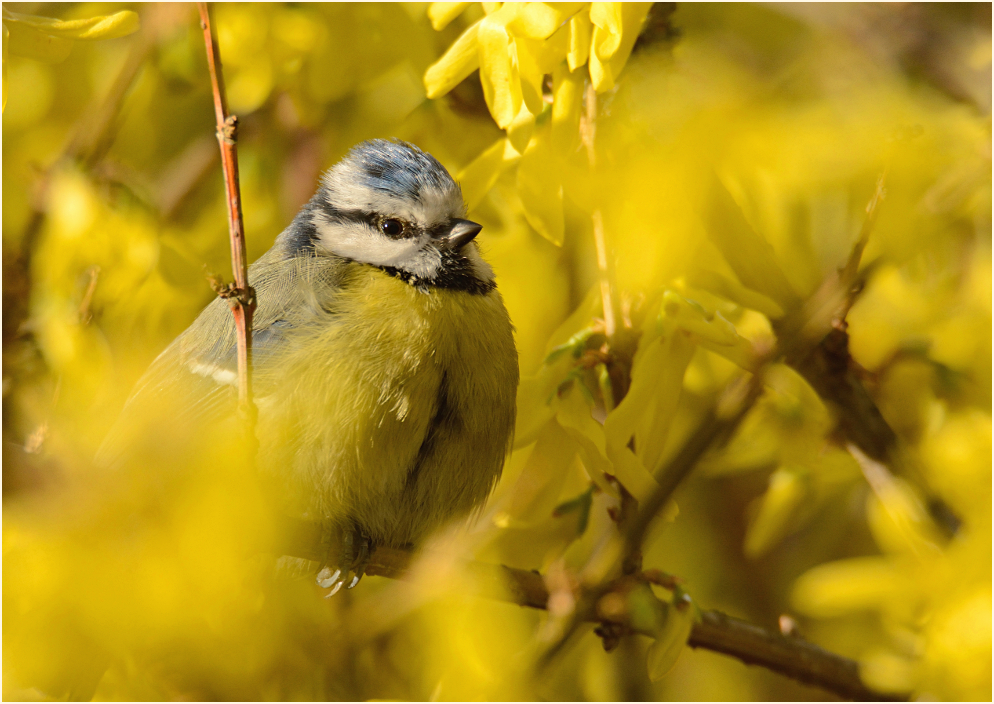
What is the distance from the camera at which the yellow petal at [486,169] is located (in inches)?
59.3

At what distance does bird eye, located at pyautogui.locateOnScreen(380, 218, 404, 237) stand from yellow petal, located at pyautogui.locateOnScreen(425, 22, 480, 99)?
35 cm

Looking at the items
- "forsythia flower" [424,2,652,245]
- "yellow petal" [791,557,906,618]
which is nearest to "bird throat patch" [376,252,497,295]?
"forsythia flower" [424,2,652,245]

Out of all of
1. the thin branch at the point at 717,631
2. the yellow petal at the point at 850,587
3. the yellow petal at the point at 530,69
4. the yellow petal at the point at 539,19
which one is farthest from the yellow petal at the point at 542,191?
the yellow petal at the point at 850,587

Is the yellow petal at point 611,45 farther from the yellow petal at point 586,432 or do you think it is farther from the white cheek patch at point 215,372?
the white cheek patch at point 215,372

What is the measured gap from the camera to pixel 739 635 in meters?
1.49

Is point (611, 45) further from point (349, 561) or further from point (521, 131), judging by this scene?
point (349, 561)

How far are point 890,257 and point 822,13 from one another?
75 cm

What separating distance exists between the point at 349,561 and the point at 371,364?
0.39 metres

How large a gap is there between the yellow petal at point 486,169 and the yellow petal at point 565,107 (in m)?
0.13

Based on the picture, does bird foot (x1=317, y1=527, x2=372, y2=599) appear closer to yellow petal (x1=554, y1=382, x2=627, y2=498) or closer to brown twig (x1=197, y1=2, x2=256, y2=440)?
yellow petal (x1=554, y1=382, x2=627, y2=498)

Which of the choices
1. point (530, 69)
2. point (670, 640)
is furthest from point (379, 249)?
point (670, 640)

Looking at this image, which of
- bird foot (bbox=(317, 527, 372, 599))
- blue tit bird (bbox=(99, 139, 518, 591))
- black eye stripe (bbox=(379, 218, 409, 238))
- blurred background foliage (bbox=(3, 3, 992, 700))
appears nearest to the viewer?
blurred background foliage (bbox=(3, 3, 992, 700))

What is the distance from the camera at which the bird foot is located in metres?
1.61

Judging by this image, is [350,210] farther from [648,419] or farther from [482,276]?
[648,419]
